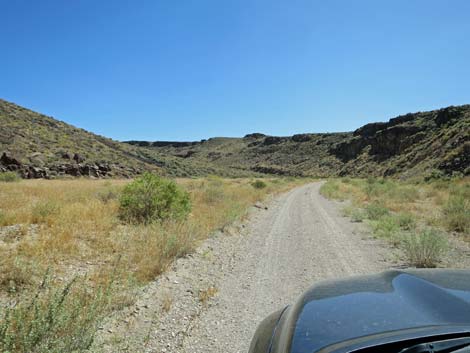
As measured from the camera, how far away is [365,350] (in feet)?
4.20

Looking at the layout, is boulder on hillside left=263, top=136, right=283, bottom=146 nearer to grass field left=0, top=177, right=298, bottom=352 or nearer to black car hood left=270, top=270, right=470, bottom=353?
grass field left=0, top=177, right=298, bottom=352

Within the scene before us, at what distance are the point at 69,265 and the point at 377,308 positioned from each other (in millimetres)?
5099

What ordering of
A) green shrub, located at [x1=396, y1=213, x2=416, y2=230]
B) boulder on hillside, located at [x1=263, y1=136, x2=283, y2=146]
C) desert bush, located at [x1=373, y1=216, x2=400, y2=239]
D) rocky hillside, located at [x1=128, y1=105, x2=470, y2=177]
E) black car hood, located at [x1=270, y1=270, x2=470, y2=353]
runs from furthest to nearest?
1. boulder on hillside, located at [x1=263, y1=136, x2=283, y2=146]
2. rocky hillside, located at [x1=128, y1=105, x2=470, y2=177]
3. green shrub, located at [x1=396, y1=213, x2=416, y2=230]
4. desert bush, located at [x1=373, y1=216, x2=400, y2=239]
5. black car hood, located at [x1=270, y1=270, x2=470, y2=353]

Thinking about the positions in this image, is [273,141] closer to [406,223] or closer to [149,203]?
[406,223]

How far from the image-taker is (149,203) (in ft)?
29.9

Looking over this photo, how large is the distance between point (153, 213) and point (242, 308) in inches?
213

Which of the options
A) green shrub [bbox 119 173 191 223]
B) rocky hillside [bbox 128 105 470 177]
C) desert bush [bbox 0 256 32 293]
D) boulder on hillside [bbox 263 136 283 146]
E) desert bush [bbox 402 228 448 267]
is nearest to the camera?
desert bush [bbox 0 256 32 293]

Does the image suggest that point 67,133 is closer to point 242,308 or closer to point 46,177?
point 46,177

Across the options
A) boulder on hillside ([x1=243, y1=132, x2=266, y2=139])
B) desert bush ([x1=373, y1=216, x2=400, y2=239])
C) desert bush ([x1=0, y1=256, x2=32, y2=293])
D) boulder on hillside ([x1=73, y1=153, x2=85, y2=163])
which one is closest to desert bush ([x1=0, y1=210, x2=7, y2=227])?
desert bush ([x1=0, y1=256, x2=32, y2=293])

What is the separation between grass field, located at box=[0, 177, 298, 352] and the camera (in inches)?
113

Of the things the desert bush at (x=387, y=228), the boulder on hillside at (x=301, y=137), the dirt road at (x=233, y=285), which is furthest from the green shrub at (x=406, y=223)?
the boulder on hillside at (x=301, y=137)

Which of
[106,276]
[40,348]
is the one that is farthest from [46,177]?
[40,348]

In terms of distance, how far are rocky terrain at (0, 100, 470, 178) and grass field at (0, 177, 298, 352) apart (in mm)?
23125

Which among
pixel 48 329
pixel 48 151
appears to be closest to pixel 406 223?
pixel 48 329
